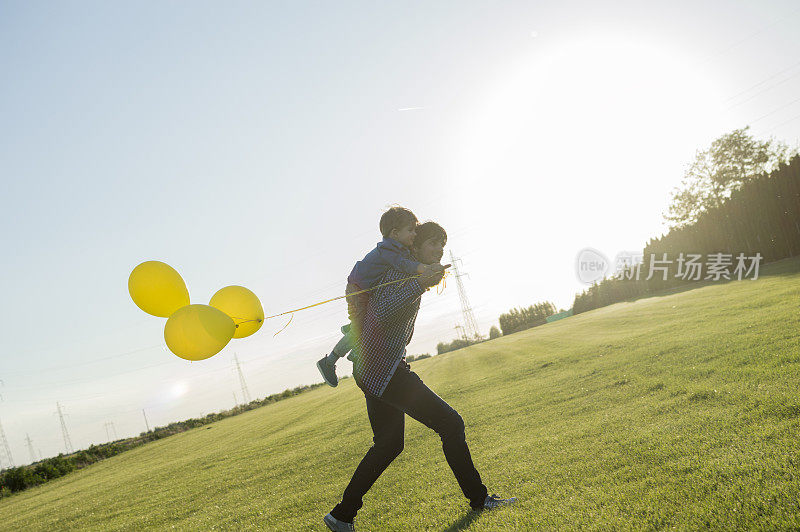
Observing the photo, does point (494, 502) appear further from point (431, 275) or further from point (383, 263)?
point (383, 263)

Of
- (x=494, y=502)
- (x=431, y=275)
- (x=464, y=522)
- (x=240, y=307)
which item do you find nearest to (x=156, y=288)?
(x=240, y=307)

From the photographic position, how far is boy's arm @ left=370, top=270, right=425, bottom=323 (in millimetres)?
2766

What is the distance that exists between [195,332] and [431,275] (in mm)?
2030

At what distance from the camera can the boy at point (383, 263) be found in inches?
117

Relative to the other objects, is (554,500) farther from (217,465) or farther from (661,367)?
(217,465)

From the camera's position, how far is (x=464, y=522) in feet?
9.32

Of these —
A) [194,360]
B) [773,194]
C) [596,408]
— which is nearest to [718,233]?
[773,194]

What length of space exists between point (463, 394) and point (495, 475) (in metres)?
5.40

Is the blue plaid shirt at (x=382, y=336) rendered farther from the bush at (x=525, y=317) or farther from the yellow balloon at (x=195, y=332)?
the bush at (x=525, y=317)

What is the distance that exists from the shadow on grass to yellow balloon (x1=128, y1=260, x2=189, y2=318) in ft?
9.90

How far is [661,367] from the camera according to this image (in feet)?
19.0

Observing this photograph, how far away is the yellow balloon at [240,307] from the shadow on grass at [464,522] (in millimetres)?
2303

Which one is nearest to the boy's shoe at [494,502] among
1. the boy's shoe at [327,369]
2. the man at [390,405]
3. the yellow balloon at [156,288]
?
the man at [390,405]

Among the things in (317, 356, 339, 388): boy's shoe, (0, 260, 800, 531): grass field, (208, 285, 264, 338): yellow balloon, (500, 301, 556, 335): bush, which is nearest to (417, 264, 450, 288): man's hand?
(317, 356, 339, 388): boy's shoe
